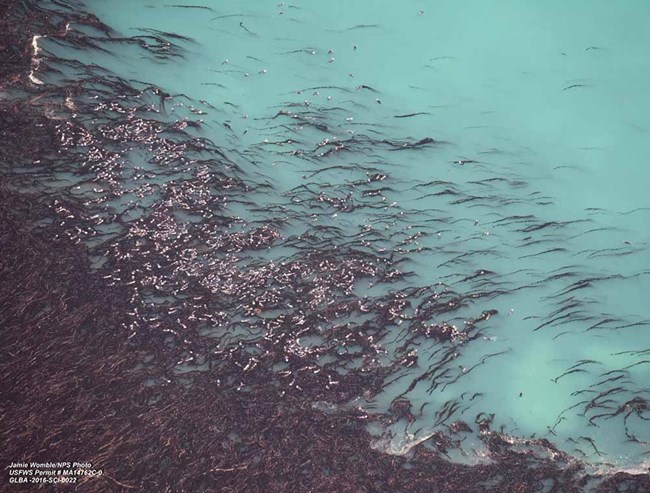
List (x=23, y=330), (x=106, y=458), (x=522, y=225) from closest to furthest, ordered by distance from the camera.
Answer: (x=106, y=458) → (x=23, y=330) → (x=522, y=225)

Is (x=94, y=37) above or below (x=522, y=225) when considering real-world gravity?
above

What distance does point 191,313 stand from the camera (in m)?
1.94

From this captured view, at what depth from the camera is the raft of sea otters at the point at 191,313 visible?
1.76 m

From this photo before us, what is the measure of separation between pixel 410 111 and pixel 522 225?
604 mm

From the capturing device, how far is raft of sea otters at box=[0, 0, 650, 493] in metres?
1.76

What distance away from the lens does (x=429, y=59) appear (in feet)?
7.47

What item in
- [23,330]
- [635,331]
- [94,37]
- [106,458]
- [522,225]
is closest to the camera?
[106,458]

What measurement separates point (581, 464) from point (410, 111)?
1362 mm

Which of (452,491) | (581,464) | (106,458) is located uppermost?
(581,464)

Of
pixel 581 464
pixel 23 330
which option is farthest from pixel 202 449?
pixel 581 464

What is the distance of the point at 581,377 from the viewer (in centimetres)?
193

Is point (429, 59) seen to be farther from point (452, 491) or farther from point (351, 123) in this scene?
point (452, 491)

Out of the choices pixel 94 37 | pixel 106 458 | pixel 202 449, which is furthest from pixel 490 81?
pixel 106 458

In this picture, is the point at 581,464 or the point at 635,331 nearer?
the point at 581,464
